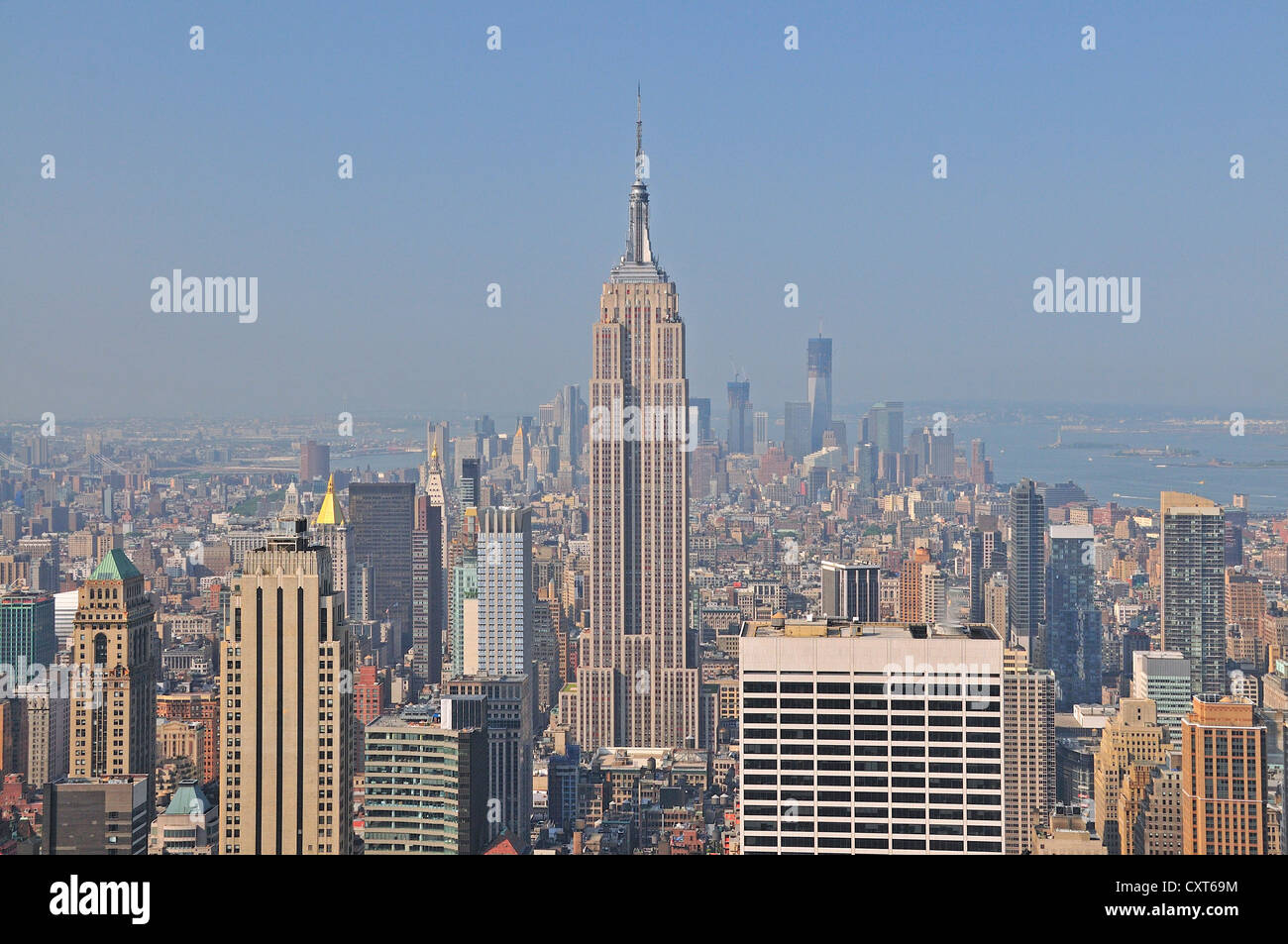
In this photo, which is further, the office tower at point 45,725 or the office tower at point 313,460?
the office tower at point 313,460

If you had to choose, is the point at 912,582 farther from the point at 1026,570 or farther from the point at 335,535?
the point at 335,535

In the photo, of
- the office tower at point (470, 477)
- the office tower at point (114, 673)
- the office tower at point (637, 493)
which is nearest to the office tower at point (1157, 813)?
the office tower at point (114, 673)

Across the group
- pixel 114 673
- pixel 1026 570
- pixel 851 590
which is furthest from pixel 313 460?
pixel 1026 570

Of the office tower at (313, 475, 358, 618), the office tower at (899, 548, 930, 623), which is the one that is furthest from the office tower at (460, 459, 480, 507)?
the office tower at (899, 548, 930, 623)

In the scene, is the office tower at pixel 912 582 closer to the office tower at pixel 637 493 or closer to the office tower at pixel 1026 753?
the office tower at pixel 1026 753

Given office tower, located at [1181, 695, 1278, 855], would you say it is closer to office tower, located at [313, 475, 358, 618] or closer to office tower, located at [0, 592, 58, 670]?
office tower, located at [313, 475, 358, 618]
